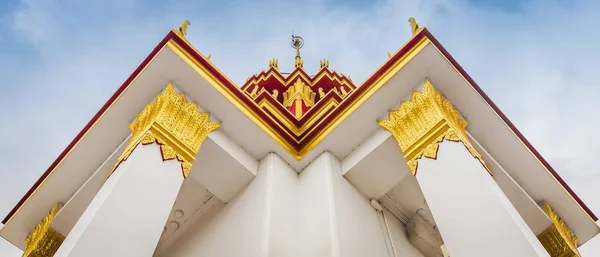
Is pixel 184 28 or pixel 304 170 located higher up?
pixel 184 28

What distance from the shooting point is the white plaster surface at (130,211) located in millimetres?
3498

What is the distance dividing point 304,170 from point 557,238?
121 inches

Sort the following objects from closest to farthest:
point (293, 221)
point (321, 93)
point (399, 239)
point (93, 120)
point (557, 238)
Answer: point (293, 221)
point (93, 120)
point (399, 239)
point (557, 238)
point (321, 93)

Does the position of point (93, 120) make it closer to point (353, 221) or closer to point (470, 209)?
point (353, 221)

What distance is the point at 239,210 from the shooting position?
5227mm

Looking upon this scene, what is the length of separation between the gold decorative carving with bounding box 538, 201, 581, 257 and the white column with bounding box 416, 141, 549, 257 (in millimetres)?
2223

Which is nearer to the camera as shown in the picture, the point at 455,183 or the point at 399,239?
the point at 455,183

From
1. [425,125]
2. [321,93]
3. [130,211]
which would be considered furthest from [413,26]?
[321,93]

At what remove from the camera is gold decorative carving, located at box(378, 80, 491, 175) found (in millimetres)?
4750

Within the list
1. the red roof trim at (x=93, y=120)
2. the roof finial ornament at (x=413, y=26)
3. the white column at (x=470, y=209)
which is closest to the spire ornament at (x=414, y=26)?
the roof finial ornament at (x=413, y=26)

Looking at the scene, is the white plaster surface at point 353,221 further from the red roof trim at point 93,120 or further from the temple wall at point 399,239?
the red roof trim at point 93,120

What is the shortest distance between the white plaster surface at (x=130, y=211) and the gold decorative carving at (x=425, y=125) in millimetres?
2162

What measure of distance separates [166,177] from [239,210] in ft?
3.42

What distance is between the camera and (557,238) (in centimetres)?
594
